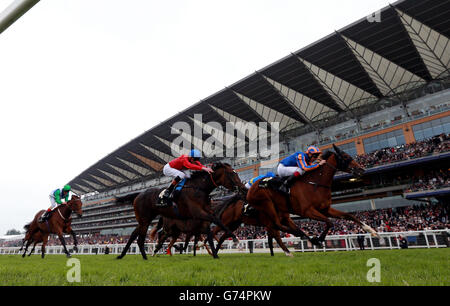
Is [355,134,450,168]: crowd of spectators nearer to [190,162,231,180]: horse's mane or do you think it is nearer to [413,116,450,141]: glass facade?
[413,116,450,141]: glass facade

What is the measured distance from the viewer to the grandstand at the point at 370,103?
25375mm

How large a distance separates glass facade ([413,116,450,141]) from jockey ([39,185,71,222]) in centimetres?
3349

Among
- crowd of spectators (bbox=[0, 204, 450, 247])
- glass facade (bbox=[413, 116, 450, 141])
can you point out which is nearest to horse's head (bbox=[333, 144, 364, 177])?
crowd of spectators (bbox=[0, 204, 450, 247])

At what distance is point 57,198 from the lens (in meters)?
10.1

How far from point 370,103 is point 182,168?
114 feet

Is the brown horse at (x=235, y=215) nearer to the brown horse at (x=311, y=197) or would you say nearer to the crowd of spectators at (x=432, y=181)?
the brown horse at (x=311, y=197)

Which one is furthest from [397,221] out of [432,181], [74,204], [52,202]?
[52,202]

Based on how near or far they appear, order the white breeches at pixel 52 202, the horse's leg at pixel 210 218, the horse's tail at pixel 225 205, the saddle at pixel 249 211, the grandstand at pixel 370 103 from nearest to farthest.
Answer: the horse's leg at pixel 210 218, the saddle at pixel 249 211, the horse's tail at pixel 225 205, the white breeches at pixel 52 202, the grandstand at pixel 370 103

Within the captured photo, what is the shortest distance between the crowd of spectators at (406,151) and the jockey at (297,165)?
24.6 m

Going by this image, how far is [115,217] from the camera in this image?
5722 cm

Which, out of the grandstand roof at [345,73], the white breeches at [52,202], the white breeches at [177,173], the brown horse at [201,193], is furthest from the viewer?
the grandstand roof at [345,73]

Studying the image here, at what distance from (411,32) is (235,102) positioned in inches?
803

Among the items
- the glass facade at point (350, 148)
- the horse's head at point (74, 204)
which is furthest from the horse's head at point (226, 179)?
the glass facade at point (350, 148)
